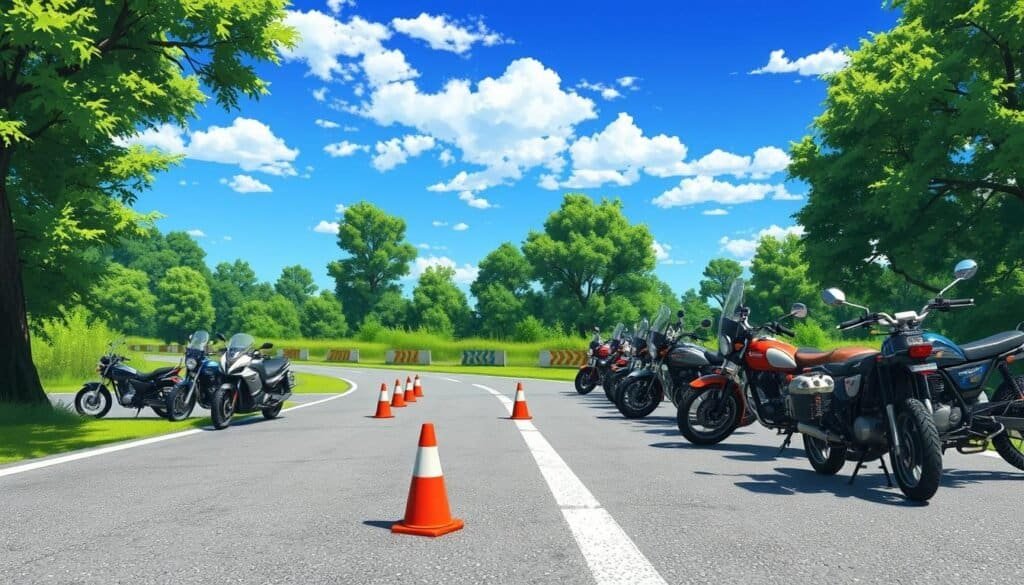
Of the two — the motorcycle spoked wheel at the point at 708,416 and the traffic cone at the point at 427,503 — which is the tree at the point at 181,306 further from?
the traffic cone at the point at 427,503

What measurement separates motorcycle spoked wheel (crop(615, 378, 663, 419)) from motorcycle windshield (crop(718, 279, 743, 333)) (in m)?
3.73

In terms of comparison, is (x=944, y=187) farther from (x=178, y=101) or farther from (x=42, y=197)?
(x=42, y=197)

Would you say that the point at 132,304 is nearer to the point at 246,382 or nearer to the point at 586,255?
the point at 586,255

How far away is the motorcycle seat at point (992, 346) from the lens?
6305mm

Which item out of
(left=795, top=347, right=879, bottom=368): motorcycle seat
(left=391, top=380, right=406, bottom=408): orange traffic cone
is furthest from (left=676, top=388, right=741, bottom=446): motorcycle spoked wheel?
(left=391, top=380, right=406, bottom=408): orange traffic cone

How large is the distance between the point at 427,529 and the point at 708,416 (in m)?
5.46

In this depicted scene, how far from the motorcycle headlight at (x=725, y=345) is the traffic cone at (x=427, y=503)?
5.42 m

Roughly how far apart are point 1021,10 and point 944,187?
6.19 m

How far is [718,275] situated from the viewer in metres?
115

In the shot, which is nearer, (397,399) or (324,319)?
(397,399)

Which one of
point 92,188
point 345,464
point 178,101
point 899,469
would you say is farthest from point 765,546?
point 92,188

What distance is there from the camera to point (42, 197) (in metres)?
14.3

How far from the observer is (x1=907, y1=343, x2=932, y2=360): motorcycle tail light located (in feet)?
19.2

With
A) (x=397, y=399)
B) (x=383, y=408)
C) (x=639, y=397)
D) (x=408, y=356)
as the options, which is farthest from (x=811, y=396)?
(x=408, y=356)
